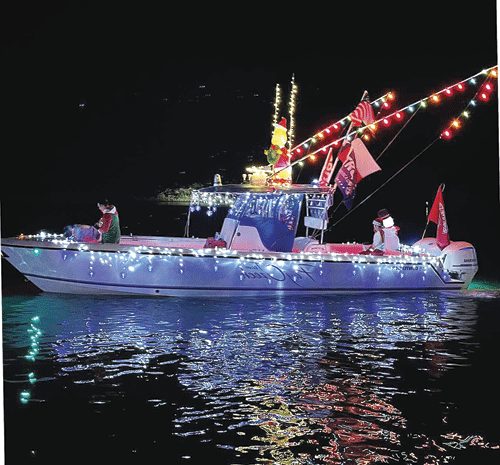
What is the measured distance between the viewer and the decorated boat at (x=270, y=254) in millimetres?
14742

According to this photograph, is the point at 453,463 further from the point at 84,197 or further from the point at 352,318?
the point at 84,197

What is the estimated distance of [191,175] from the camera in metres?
177

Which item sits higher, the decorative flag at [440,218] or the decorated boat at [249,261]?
the decorative flag at [440,218]

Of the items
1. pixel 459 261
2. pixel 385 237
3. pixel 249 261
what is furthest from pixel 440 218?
pixel 249 261

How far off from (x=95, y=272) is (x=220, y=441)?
8.53 m

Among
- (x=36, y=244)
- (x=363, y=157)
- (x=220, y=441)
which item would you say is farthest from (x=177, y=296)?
(x=220, y=441)

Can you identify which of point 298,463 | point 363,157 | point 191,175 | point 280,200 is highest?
point 191,175

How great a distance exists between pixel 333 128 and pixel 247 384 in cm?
1048

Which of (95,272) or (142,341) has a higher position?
(95,272)

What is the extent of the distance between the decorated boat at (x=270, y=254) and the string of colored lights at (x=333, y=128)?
77 millimetres

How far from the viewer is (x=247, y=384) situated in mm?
8672

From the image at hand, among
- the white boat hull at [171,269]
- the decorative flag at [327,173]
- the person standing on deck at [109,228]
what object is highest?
the decorative flag at [327,173]

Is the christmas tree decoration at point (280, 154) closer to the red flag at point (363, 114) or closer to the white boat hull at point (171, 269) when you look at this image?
the red flag at point (363, 114)

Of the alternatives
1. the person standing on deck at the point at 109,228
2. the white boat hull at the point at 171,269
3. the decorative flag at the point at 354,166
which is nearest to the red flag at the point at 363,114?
the decorative flag at the point at 354,166
